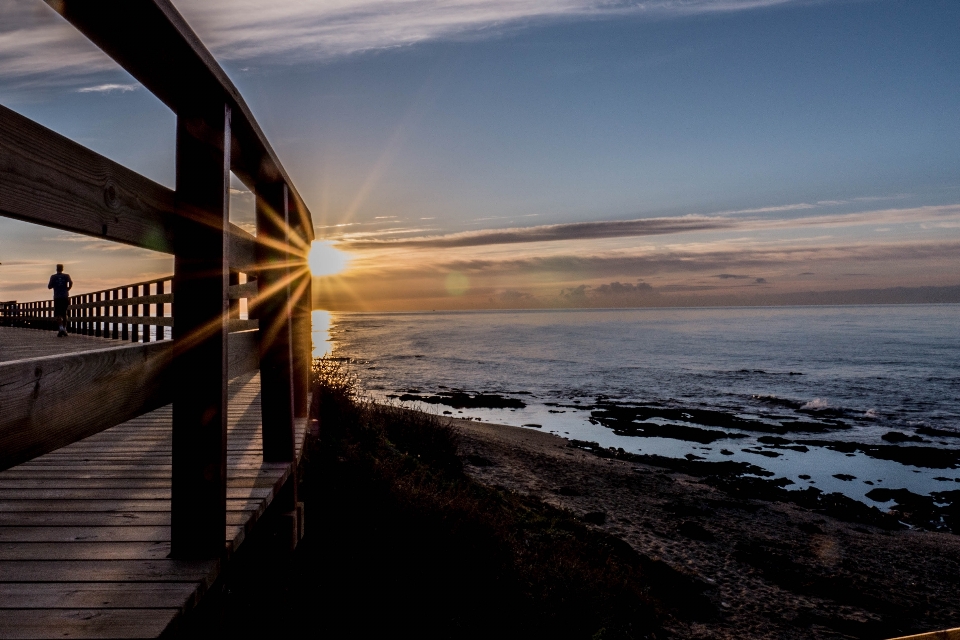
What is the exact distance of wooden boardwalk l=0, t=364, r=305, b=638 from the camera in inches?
74.6

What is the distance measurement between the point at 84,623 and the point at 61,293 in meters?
17.6

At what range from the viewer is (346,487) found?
6.45m

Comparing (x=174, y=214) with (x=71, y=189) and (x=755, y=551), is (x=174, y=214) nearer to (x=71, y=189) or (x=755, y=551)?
(x=71, y=189)

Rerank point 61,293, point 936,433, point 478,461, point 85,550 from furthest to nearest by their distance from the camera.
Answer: point 936,433
point 61,293
point 478,461
point 85,550

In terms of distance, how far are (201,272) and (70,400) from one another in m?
0.72

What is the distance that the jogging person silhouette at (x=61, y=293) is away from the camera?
15.7 meters

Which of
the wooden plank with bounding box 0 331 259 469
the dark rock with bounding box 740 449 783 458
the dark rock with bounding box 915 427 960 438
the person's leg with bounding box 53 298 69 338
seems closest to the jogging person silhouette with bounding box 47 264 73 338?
the person's leg with bounding box 53 298 69 338

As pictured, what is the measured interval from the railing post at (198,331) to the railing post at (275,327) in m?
1.51

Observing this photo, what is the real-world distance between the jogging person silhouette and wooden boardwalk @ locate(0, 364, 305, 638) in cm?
1392

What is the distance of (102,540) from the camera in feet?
8.27

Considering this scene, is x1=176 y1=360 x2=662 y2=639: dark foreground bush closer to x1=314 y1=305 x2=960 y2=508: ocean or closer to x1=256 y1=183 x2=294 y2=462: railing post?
x1=256 y1=183 x2=294 y2=462: railing post

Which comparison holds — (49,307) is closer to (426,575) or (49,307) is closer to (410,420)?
(410,420)

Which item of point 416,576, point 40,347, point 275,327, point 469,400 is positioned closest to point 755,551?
point 416,576

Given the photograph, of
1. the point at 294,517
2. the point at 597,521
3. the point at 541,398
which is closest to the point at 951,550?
the point at 597,521
